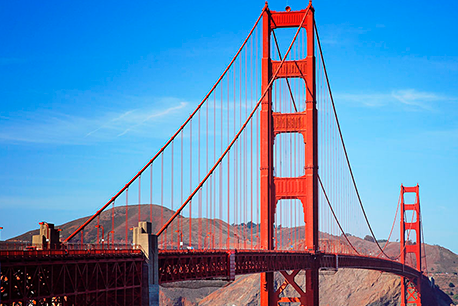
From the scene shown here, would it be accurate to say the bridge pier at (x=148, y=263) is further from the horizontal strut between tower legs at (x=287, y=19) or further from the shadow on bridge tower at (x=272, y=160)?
the horizontal strut between tower legs at (x=287, y=19)

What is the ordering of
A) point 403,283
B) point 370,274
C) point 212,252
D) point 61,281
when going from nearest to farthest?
→ point 61,281 < point 212,252 < point 403,283 < point 370,274

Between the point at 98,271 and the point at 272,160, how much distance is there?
31952mm

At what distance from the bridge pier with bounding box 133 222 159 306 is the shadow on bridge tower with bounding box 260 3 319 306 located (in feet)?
83.1

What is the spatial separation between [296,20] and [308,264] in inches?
834

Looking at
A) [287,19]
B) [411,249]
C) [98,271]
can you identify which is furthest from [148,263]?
[411,249]

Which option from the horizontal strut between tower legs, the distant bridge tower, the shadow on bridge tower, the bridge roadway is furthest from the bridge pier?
the distant bridge tower

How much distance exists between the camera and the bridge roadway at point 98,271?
3186cm

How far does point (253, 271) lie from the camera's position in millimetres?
55625

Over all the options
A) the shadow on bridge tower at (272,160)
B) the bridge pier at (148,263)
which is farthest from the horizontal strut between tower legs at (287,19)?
the bridge pier at (148,263)

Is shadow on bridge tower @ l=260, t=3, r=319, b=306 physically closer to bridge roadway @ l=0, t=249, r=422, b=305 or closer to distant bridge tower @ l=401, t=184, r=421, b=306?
bridge roadway @ l=0, t=249, r=422, b=305

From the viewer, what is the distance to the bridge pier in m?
39.5

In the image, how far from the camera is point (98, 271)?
121 ft

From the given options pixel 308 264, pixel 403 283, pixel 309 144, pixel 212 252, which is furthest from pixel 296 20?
A: pixel 403 283

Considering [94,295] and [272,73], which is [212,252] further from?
[272,73]
